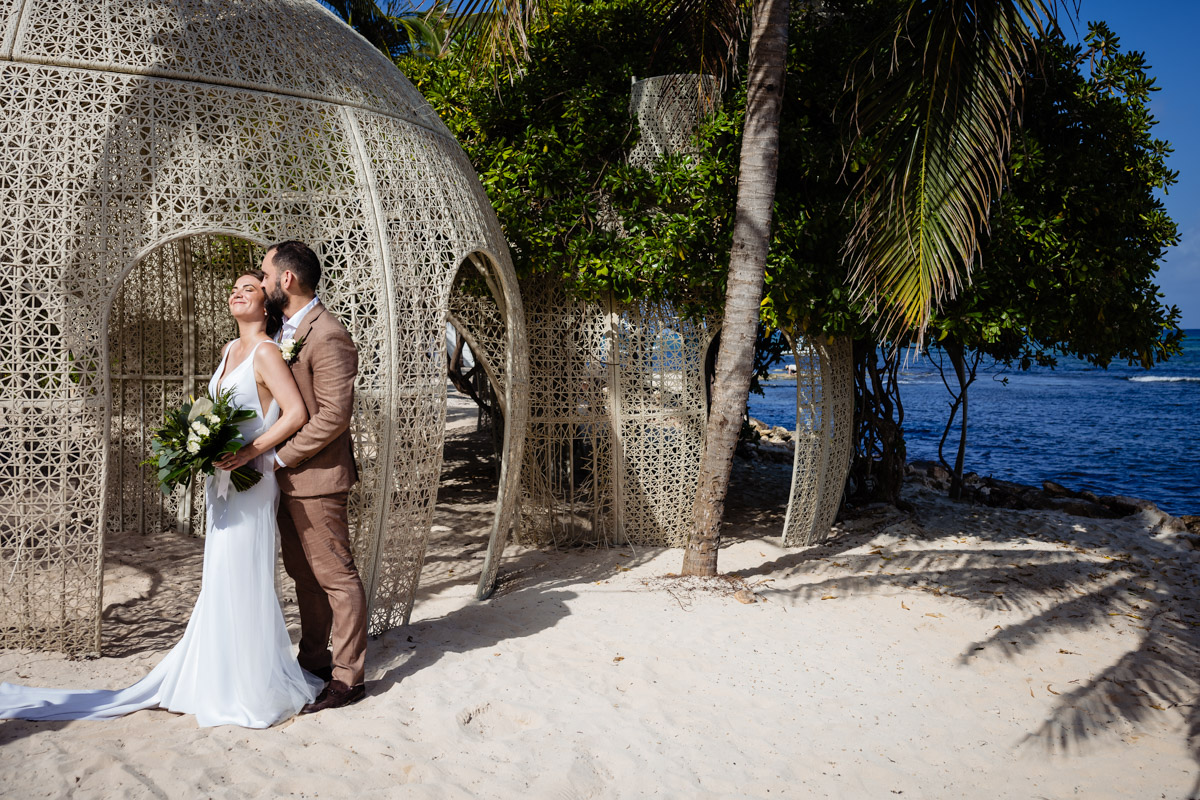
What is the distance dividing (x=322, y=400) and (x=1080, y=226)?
608 cm

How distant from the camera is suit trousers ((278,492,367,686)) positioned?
3.42 metres

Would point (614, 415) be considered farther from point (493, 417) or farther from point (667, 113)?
point (667, 113)

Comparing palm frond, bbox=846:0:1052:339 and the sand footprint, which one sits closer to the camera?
the sand footprint

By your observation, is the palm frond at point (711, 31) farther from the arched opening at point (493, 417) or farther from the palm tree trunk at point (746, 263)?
the arched opening at point (493, 417)

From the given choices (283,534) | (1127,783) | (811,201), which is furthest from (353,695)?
(811,201)

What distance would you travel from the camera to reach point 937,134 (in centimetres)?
527

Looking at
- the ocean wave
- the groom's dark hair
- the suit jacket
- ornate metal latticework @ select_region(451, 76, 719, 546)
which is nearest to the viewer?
the suit jacket

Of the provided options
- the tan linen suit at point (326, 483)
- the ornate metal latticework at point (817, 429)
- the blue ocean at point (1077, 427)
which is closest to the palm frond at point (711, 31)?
the ornate metal latticework at point (817, 429)

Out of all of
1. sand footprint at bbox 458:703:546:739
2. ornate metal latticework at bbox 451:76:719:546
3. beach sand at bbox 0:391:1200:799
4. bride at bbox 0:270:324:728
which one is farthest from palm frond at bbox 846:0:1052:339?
bride at bbox 0:270:324:728

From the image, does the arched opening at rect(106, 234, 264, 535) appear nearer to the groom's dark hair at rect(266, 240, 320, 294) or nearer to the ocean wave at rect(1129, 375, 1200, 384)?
the groom's dark hair at rect(266, 240, 320, 294)

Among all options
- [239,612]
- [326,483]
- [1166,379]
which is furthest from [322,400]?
[1166,379]

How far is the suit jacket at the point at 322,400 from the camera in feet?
11.0

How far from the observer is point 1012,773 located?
3547mm

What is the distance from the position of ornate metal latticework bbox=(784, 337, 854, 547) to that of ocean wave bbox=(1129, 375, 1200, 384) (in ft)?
157
